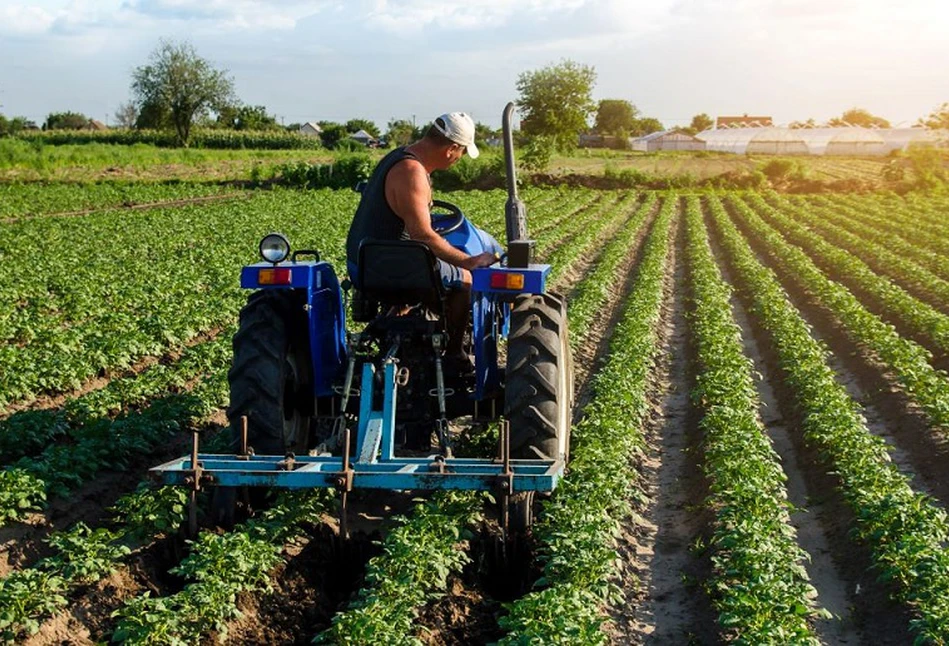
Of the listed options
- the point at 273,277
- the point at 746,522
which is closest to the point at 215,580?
the point at 273,277

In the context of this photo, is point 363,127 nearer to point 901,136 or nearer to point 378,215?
point 901,136

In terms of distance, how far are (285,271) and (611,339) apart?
25.4 ft

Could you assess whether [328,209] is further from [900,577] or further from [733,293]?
[900,577]

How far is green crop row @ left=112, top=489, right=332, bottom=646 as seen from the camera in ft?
15.8

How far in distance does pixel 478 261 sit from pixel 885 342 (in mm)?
7557

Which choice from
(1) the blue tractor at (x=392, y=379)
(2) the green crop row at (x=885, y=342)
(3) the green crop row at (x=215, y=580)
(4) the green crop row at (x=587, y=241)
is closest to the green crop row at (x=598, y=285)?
(4) the green crop row at (x=587, y=241)

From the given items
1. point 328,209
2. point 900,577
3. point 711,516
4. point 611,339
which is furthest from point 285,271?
point 328,209

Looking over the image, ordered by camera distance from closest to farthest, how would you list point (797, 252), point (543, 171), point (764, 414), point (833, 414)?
point (833, 414) → point (764, 414) → point (797, 252) → point (543, 171)

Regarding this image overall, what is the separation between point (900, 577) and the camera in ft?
20.3

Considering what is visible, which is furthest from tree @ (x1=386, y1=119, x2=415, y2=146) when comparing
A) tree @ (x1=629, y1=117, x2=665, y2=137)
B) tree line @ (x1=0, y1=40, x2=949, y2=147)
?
tree @ (x1=629, y1=117, x2=665, y2=137)

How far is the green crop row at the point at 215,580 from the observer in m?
4.82

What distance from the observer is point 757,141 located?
89.3 meters

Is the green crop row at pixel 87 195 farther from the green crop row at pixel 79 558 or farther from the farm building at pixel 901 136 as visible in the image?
the farm building at pixel 901 136

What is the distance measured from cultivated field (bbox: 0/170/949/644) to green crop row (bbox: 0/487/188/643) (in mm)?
17
